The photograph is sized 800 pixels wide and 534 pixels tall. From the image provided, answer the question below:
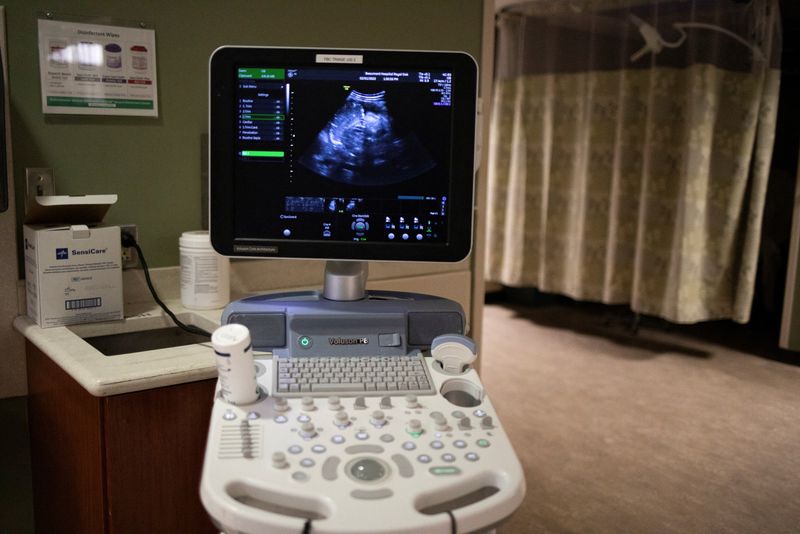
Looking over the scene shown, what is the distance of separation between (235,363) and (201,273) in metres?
0.75

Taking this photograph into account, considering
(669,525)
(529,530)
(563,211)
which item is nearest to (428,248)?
(529,530)

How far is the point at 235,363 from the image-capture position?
3.64 feet

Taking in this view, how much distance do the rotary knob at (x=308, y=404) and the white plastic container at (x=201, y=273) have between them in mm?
774

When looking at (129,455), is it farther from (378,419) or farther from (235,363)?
(378,419)

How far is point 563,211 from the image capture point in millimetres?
4492

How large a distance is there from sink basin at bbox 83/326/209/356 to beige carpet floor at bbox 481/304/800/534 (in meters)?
1.21

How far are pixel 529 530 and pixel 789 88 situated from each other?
377 cm

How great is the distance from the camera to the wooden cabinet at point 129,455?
135 cm

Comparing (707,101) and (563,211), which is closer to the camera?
Result: (707,101)

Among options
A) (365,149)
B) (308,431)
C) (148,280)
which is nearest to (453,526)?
(308,431)

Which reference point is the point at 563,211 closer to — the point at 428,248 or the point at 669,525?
the point at 669,525

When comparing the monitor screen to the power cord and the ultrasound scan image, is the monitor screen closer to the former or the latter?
the ultrasound scan image

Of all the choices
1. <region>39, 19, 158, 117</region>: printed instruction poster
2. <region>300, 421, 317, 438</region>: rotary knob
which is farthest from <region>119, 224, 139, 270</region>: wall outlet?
<region>300, 421, 317, 438</region>: rotary knob

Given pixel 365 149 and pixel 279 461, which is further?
pixel 365 149
